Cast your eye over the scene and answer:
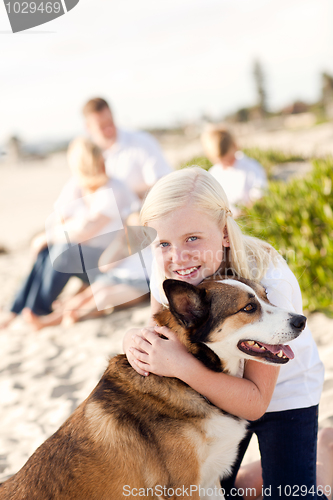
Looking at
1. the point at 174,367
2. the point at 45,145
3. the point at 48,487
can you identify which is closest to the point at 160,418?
the point at 174,367

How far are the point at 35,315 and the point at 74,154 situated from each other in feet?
6.87

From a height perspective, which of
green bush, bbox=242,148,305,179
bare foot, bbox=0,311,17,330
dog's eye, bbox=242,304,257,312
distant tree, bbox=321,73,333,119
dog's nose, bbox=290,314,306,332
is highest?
dog's eye, bbox=242,304,257,312

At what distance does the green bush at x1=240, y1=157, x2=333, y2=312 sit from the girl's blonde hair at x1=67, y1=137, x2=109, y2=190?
6.15 feet

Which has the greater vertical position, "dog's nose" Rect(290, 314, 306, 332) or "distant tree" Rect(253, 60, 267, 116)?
"dog's nose" Rect(290, 314, 306, 332)

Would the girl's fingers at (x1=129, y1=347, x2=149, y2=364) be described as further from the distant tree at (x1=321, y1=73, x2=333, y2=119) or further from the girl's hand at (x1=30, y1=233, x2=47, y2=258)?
the distant tree at (x1=321, y1=73, x2=333, y2=119)

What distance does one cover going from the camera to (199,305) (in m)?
1.81

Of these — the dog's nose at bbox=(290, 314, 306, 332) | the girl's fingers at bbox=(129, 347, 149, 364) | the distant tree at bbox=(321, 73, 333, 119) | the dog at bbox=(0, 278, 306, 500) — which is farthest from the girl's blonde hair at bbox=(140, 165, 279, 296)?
the distant tree at bbox=(321, 73, 333, 119)

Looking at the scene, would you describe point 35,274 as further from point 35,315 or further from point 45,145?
point 45,145

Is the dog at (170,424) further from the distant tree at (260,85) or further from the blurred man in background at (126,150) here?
the distant tree at (260,85)

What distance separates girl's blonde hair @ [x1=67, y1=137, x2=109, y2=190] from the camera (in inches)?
191

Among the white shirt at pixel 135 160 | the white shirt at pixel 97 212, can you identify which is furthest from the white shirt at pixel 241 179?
the white shirt at pixel 97 212

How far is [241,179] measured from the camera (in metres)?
5.88

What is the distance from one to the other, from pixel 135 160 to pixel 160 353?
4451 millimetres

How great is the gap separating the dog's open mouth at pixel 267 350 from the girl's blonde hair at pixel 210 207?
0.36 meters
